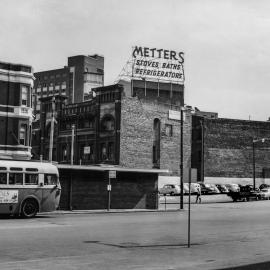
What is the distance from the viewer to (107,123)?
239ft

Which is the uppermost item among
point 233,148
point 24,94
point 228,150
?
point 24,94

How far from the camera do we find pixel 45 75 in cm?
14112

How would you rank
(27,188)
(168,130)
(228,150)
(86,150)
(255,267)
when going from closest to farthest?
(255,267), (27,188), (86,150), (168,130), (228,150)

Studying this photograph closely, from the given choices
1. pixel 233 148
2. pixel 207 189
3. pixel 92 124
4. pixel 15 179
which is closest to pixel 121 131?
pixel 92 124

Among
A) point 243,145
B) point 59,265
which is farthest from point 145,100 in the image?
point 59,265

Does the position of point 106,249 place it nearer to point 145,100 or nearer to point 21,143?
point 21,143

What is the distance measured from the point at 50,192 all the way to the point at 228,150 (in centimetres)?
5708

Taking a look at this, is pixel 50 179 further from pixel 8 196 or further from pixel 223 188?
pixel 223 188

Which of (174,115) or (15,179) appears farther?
(174,115)

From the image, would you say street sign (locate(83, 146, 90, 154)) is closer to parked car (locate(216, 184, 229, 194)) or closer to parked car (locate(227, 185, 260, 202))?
parked car (locate(216, 184, 229, 194))

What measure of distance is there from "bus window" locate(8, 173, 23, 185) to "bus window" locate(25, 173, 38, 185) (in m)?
0.36

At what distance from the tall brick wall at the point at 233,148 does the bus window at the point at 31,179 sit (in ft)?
179

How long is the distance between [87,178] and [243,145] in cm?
5001

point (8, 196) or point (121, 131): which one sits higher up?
point (121, 131)
